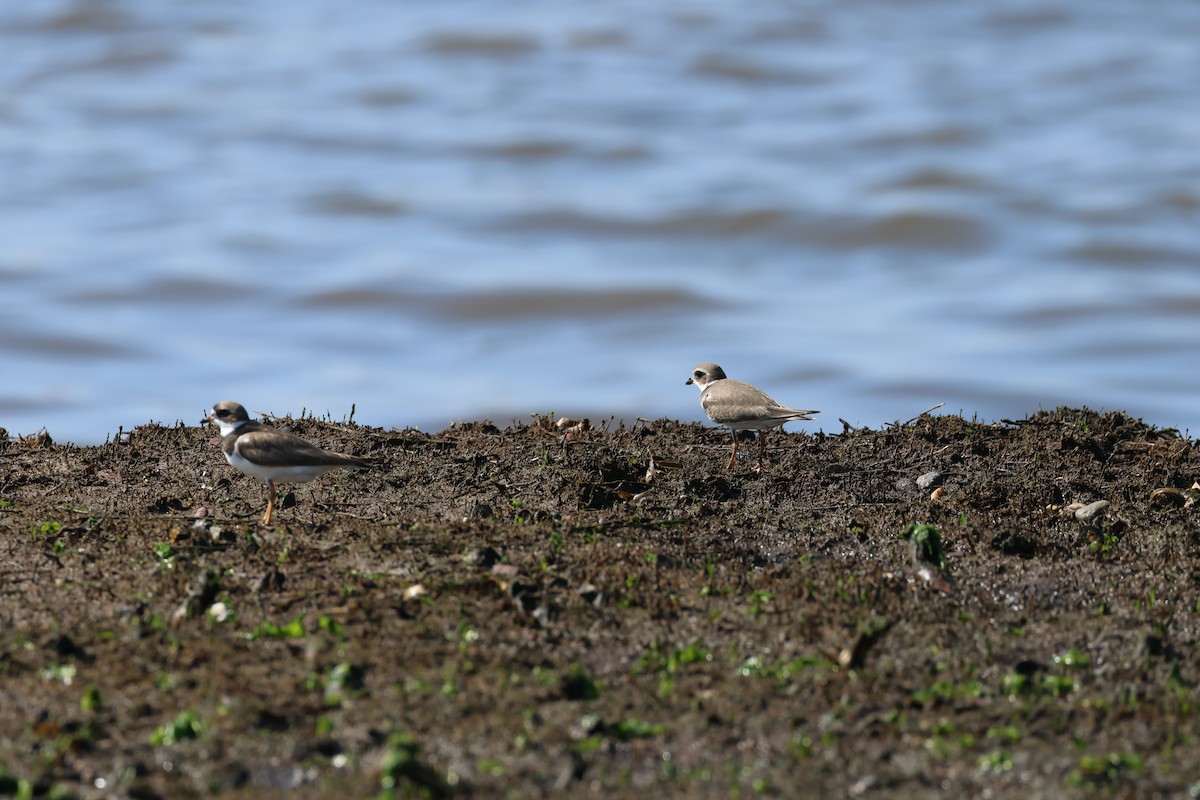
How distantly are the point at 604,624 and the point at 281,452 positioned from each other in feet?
7.85

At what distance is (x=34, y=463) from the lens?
919cm

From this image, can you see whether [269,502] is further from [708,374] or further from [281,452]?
[708,374]

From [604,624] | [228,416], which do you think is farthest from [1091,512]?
[228,416]

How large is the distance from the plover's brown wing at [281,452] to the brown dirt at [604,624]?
0.32 meters

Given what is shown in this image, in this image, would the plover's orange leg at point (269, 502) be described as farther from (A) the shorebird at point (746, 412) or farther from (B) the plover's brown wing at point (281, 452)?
(A) the shorebird at point (746, 412)

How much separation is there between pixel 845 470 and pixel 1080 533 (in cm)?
159

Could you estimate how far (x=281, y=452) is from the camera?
26.0 ft

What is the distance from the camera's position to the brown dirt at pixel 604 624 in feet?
17.5

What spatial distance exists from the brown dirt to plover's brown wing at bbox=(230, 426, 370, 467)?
32cm

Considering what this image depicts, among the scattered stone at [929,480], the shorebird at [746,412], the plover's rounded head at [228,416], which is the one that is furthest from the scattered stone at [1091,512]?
the plover's rounded head at [228,416]

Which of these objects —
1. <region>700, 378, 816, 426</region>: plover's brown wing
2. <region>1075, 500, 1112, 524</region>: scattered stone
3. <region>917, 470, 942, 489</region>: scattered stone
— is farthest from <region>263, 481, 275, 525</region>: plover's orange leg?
<region>1075, 500, 1112, 524</region>: scattered stone

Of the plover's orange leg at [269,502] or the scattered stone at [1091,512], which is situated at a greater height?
the plover's orange leg at [269,502]

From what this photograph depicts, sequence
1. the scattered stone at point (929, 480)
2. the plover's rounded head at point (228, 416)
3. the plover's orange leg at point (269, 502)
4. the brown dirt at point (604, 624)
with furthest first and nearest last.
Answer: the plover's rounded head at point (228, 416) → the scattered stone at point (929, 480) → the plover's orange leg at point (269, 502) → the brown dirt at point (604, 624)

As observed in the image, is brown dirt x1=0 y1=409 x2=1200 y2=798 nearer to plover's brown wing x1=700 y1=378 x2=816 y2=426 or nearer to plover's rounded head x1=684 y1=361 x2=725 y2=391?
plover's brown wing x1=700 y1=378 x2=816 y2=426
